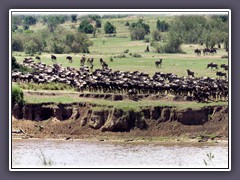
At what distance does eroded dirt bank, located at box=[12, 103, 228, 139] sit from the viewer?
17.1 meters

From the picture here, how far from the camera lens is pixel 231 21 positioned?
550 inches

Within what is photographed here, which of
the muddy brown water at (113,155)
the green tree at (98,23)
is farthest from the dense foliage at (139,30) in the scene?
the muddy brown water at (113,155)

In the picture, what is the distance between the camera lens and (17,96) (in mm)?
15344

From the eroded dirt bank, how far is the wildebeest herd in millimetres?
358

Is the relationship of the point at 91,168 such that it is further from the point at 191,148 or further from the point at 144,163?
the point at 191,148

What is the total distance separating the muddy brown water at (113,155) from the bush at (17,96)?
2.24 feet

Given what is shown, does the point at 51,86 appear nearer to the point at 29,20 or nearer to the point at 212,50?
the point at 29,20

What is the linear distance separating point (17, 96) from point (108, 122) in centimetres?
273

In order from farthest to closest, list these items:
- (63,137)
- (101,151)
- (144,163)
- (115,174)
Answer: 1. (63,137)
2. (101,151)
3. (144,163)
4. (115,174)

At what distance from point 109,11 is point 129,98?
144 inches

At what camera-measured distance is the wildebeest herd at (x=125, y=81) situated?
675 inches

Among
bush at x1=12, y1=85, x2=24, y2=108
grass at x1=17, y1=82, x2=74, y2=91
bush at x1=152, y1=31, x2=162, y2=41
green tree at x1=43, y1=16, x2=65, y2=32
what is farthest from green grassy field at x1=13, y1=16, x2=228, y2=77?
bush at x1=12, y1=85, x2=24, y2=108

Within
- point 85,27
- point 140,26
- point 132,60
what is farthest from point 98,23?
point 132,60
